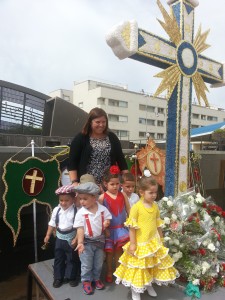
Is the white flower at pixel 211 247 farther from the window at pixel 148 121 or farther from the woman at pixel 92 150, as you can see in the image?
the window at pixel 148 121

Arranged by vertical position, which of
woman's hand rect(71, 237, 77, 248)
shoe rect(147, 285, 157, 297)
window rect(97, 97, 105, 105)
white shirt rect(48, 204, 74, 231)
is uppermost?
window rect(97, 97, 105, 105)

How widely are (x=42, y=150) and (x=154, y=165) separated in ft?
6.60

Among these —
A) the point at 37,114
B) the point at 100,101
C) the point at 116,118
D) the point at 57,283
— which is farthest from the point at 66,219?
Answer: the point at 116,118

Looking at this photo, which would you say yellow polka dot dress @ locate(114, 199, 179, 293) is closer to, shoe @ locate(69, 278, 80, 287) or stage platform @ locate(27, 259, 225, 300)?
stage platform @ locate(27, 259, 225, 300)

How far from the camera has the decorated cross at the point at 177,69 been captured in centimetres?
419

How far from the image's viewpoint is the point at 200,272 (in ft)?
8.99

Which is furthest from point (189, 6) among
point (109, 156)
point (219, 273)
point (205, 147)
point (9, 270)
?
point (205, 147)

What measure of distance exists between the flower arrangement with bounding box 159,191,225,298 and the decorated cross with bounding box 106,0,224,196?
1.10 m

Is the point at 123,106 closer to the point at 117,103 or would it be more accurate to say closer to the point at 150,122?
the point at 117,103

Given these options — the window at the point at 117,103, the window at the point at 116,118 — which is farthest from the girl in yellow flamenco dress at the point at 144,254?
the window at the point at 116,118

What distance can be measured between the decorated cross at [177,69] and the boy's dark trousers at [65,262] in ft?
7.32

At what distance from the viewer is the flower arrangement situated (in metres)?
2.74

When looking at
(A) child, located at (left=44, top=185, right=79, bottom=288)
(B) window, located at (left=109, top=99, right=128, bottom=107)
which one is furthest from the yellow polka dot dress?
(B) window, located at (left=109, top=99, right=128, bottom=107)

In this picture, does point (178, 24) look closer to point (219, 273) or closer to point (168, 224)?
point (168, 224)
